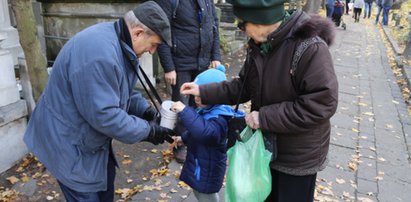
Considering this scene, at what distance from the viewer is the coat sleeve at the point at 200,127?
220 cm

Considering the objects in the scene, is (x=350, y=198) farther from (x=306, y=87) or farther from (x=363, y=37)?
(x=363, y=37)

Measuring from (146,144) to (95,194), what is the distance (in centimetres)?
228

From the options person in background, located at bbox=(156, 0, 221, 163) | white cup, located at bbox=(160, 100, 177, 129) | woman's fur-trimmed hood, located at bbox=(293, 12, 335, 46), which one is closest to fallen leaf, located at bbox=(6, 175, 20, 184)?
person in background, located at bbox=(156, 0, 221, 163)

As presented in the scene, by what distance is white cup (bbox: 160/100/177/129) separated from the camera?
92.5 inches

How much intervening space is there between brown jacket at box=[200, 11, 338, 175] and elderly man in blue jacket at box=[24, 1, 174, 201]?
0.59 m

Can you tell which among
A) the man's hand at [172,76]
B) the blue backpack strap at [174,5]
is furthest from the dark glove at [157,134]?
the blue backpack strap at [174,5]

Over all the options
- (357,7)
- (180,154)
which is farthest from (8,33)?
(357,7)

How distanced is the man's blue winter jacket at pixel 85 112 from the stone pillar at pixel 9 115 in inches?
73.3

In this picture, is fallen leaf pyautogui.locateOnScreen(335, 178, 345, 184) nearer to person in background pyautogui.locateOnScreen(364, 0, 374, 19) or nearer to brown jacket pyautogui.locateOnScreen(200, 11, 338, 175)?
brown jacket pyautogui.locateOnScreen(200, 11, 338, 175)

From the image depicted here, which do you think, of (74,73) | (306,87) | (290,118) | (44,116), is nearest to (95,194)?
(44,116)

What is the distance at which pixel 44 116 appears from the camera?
83.7 inches

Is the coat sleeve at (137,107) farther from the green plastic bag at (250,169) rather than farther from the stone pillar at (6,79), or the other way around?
the stone pillar at (6,79)

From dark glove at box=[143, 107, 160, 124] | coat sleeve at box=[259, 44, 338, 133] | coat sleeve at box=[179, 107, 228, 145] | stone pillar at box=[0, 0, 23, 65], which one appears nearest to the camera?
coat sleeve at box=[259, 44, 338, 133]

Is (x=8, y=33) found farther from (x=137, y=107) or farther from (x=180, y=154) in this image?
(x=137, y=107)
